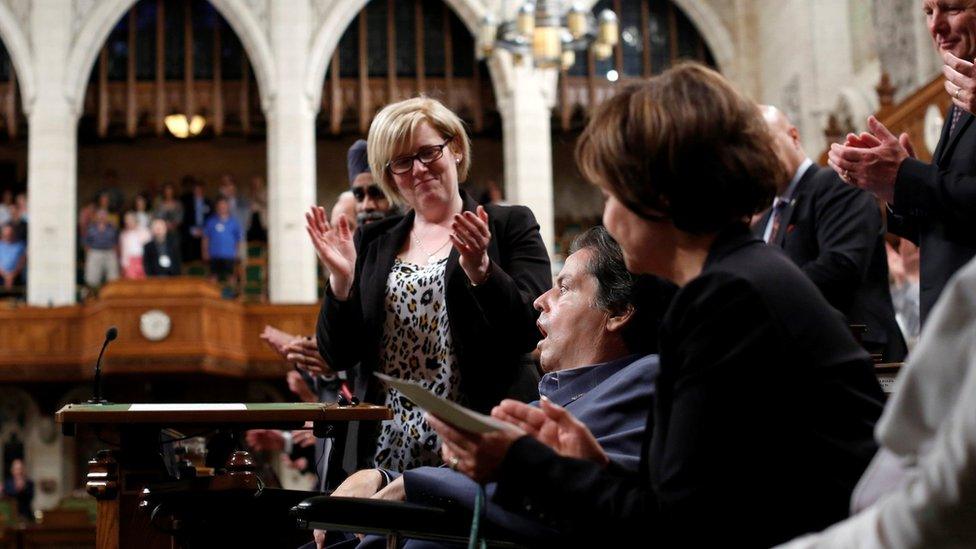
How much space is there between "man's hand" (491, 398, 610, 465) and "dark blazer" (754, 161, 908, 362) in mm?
1599

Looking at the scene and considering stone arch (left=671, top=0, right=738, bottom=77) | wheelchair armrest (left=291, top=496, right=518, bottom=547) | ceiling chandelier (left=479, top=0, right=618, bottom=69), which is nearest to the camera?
wheelchair armrest (left=291, top=496, right=518, bottom=547)

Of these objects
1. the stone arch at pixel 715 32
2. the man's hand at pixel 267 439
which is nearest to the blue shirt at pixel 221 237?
the stone arch at pixel 715 32

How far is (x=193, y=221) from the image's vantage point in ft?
50.9

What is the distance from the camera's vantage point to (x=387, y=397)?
3152 mm

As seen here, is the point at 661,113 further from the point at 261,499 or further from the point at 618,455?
the point at 261,499

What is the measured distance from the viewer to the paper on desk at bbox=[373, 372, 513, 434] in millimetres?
1782

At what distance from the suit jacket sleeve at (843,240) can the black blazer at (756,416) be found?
176cm

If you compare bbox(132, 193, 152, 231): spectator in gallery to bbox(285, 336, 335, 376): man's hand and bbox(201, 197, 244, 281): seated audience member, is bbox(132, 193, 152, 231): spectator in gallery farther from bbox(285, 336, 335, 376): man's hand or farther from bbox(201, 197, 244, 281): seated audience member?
bbox(285, 336, 335, 376): man's hand

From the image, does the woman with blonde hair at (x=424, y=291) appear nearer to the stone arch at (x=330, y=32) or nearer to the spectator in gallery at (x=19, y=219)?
the stone arch at (x=330, y=32)

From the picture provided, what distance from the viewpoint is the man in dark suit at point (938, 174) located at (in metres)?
2.74

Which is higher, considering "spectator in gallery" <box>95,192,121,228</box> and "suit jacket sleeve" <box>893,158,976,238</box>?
"spectator in gallery" <box>95,192,121,228</box>

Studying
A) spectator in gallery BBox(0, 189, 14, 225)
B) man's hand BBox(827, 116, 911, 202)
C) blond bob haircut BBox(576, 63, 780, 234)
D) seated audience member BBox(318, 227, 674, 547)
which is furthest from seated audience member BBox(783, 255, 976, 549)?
spectator in gallery BBox(0, 189, 14, 225)

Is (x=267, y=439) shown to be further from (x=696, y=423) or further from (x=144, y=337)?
(x=144, y=337)

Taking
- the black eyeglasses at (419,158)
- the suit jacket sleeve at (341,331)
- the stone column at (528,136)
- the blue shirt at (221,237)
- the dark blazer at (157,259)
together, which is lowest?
the suit jacket sleeve at (341,331)
